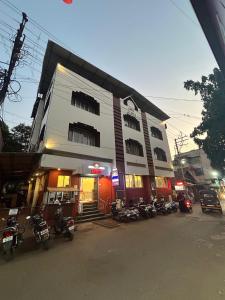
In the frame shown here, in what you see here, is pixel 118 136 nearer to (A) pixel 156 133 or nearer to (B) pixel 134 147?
(B) pixel 134 147

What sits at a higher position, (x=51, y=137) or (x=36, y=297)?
(x=51, y=137)

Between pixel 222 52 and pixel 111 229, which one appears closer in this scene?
pixel 222 52

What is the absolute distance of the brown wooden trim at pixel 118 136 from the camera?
15.3m

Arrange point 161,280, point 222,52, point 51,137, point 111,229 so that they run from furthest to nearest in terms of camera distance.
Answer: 1. point 51,137
2. point 111,229
3. point 161,280
4. point 222,52

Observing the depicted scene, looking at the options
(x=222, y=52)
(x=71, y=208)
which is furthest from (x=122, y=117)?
(x=222, y=52)

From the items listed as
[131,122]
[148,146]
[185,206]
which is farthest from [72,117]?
[185,206]

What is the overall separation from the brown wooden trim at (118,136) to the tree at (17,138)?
680 inches

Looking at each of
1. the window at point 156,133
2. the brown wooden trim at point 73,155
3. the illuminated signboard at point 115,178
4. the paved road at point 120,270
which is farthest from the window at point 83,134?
the window at point 156,133

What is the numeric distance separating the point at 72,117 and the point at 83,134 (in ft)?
6.16

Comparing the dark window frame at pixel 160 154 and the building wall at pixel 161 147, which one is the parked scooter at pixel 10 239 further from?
the dark window frame at pixel 160 154

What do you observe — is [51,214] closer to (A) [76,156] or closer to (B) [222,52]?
(A) [76,156]

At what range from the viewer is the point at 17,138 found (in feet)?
86.7

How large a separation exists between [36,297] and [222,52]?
6.60 metres

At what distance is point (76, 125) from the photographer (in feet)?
45.0
